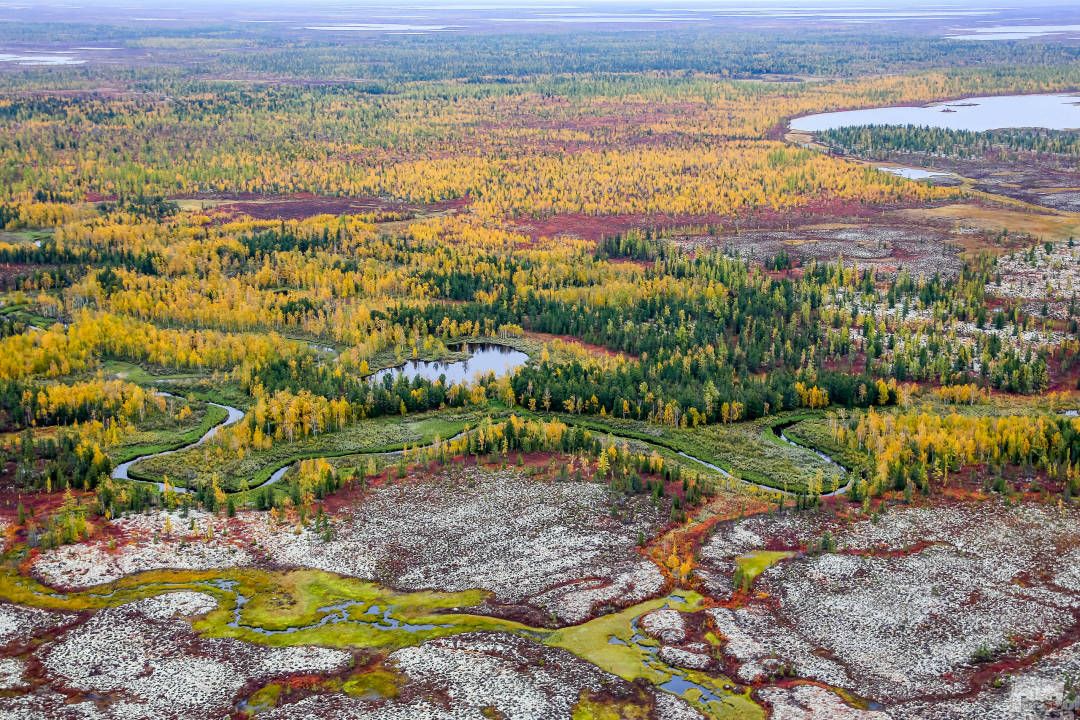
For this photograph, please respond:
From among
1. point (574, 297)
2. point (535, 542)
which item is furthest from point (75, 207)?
point (535, 542)

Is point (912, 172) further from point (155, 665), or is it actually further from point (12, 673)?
point (12, 673)

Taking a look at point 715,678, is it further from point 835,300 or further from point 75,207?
point 75,207

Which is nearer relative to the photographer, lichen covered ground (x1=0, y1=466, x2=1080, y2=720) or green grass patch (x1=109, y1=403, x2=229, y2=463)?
lichen covered ground (x1=0, y1=466, x2=1080, y2=720)

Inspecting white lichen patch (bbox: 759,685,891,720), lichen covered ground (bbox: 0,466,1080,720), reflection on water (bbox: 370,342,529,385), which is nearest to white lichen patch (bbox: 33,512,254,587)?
lichen covered ground (bbox: 0,466,1080,720)

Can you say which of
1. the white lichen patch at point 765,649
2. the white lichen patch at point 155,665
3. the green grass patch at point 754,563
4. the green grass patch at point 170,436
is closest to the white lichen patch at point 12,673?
the white lichen patch at point 155,665

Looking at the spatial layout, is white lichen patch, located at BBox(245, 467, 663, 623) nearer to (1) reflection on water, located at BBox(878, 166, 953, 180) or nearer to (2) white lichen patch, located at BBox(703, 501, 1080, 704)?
(2) white lichen patch, located at BBox(703, 501, 1080, 704)

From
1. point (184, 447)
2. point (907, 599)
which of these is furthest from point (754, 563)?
point (184, 447)

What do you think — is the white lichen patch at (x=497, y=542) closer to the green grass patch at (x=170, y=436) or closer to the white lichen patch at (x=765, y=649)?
the white lichen patch at (x=765, y=649)
